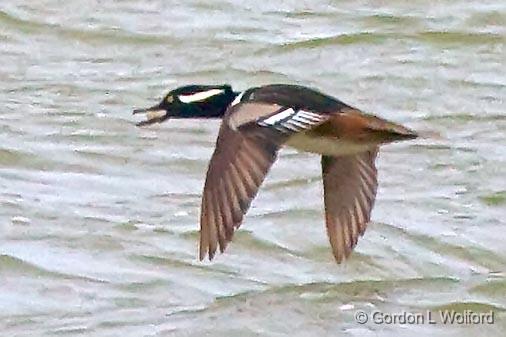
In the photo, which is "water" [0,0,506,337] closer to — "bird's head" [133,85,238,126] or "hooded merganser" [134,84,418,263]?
"hooded merganser" [134,84,418,263]

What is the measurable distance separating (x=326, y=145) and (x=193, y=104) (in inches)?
20.0

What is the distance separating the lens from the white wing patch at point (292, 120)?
7816mm

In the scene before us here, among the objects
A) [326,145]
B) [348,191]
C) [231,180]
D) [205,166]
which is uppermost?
[231,180]

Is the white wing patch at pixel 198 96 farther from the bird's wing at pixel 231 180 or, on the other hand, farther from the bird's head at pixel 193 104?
the bird's wing at pixel 231 180

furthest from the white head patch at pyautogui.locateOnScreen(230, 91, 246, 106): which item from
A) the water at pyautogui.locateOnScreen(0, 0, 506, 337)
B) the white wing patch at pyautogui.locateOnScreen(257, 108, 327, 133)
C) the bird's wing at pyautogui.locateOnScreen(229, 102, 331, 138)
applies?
the water at pyautogui.locateOnScreen(0, 0, 506, 337)

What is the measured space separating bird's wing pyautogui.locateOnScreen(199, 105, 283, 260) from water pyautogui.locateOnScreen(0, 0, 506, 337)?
2.62 ft

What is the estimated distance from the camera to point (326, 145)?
8344mm

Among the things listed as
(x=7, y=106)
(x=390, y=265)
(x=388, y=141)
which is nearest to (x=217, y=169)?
(x=388, y=141)

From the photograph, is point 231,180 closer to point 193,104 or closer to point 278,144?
point 278,144

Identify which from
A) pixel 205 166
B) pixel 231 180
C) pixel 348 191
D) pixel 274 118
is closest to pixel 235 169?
pixel 231 180

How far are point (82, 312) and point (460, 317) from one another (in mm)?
1336

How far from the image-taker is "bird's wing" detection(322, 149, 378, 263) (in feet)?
29.1

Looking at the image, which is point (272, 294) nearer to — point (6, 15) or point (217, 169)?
point (217, 169)

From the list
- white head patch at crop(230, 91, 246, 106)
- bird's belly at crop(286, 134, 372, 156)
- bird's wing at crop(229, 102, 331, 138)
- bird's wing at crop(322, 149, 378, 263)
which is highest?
bird's wing at crop(229, 102, 331, 138)
